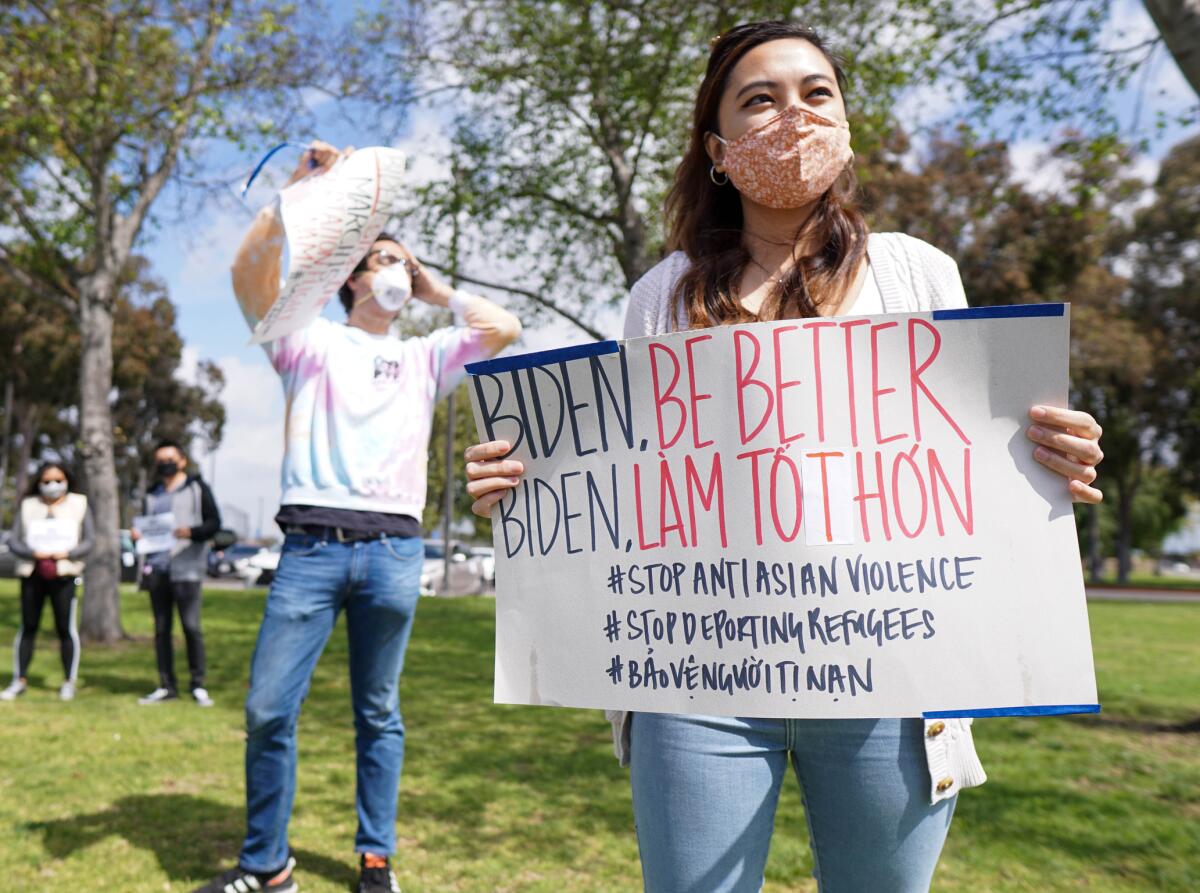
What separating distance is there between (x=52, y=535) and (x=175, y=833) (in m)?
4.37

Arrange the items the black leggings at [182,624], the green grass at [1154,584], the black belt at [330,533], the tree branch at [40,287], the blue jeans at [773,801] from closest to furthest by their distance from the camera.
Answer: the blue jeans at [773,801] → the black belt at [330,533] → the black leggings at [182,624] → the tree branch at [40,287] → the green grass at [1154,584]

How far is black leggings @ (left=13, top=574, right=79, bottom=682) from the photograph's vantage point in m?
7.49


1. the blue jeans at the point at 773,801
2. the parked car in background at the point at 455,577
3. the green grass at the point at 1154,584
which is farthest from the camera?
the green grass at the point at 1154,584

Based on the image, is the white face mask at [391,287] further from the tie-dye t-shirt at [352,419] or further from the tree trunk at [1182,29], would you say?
the tree trunk at [1182,29]

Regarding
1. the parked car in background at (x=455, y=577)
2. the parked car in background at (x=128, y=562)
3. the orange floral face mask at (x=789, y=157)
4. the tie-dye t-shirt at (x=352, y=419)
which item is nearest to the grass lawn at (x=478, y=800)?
Answer: the tie-dye t-shirt at (x=352, y=419)

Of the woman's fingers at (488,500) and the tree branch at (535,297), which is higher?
the tree branch at (535,297)

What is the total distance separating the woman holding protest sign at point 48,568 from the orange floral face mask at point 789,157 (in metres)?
7.34

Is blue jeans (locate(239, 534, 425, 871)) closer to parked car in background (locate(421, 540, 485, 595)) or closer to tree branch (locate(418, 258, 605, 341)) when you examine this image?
tree branch (locate(418, 258, 605, 341))

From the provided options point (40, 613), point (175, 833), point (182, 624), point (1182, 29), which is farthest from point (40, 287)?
point (1182, 29)

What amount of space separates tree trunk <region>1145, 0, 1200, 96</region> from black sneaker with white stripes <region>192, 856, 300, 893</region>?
647cm

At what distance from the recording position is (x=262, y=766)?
3168 mm

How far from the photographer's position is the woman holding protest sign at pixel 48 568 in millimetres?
7465

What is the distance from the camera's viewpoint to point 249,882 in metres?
3.26

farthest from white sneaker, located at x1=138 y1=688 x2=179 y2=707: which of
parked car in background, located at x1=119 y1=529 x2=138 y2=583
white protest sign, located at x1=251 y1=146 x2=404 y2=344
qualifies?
parked car in background, located at x1=119 y1=529 x2=138 y2=583
